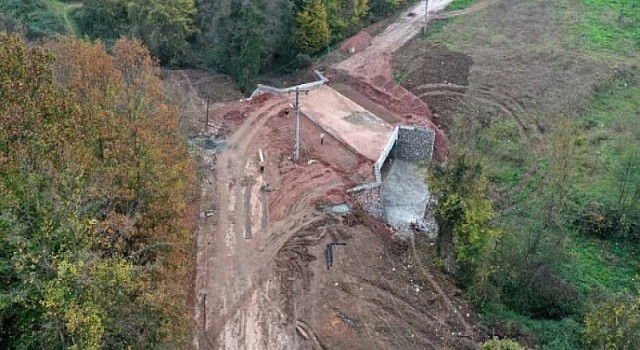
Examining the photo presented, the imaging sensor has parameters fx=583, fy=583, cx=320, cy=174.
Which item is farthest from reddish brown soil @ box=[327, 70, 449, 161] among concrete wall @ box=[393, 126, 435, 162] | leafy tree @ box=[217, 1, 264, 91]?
leafy tree @ box=[217, 1, 264, 91]

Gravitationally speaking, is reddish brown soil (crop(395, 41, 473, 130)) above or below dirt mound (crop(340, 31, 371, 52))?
below

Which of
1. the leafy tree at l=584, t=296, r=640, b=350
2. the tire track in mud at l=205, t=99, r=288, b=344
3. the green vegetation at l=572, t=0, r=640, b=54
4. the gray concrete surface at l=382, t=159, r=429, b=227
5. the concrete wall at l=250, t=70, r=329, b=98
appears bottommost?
the gray concrete surface at l=382, t=159, r=429, b=227

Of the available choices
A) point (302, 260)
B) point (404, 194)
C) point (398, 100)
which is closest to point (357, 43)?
point (398, 100)

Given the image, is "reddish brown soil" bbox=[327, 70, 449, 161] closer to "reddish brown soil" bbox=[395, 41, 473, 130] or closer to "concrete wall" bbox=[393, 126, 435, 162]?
"concrete wall" bbox=[393, 126, 435, 162]

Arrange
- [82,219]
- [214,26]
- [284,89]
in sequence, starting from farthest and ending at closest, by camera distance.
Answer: [214,26] < [284,89] < [82,219]

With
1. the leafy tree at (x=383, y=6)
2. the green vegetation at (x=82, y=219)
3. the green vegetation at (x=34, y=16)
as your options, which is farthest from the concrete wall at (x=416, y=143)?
the green vegetation at (x=34, y=16)

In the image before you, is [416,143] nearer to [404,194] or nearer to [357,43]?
[404,194]

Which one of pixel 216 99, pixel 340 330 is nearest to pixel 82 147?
pixel 340 330

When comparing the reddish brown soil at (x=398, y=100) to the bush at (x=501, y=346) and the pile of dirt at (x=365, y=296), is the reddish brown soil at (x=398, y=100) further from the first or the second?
the bush at (x=501, y=346)
